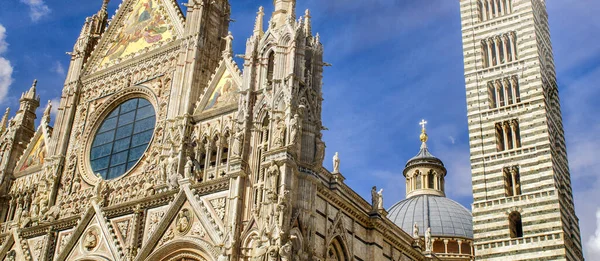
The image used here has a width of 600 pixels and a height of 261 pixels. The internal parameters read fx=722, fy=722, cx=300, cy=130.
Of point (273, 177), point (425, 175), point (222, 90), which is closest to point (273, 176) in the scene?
point (273, 177)

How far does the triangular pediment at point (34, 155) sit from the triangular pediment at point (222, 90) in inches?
297

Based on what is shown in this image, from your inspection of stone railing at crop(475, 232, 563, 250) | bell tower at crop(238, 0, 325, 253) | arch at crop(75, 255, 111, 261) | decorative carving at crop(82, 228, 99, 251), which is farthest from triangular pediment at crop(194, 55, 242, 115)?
stone railing at crop(475, 232, 563, 250)

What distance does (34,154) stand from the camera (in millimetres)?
27797

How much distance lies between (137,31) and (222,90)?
629cm

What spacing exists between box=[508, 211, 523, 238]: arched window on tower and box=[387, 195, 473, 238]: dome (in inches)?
539

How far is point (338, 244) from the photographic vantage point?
21.0m

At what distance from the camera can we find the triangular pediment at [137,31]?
2652 centimetres

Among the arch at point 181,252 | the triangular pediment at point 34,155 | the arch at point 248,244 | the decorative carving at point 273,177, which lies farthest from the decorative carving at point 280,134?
the triangular pediment at point 34,155

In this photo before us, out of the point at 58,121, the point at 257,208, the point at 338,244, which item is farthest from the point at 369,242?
the point at 58,121

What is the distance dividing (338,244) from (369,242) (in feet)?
6.91

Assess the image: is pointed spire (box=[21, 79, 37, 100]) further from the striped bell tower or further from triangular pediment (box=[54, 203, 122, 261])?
the striped bell tower

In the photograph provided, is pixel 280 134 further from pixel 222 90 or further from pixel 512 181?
pixel 512 181

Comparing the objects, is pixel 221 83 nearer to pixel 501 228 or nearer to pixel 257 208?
pixel 257 208

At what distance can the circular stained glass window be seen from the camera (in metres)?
24.3
